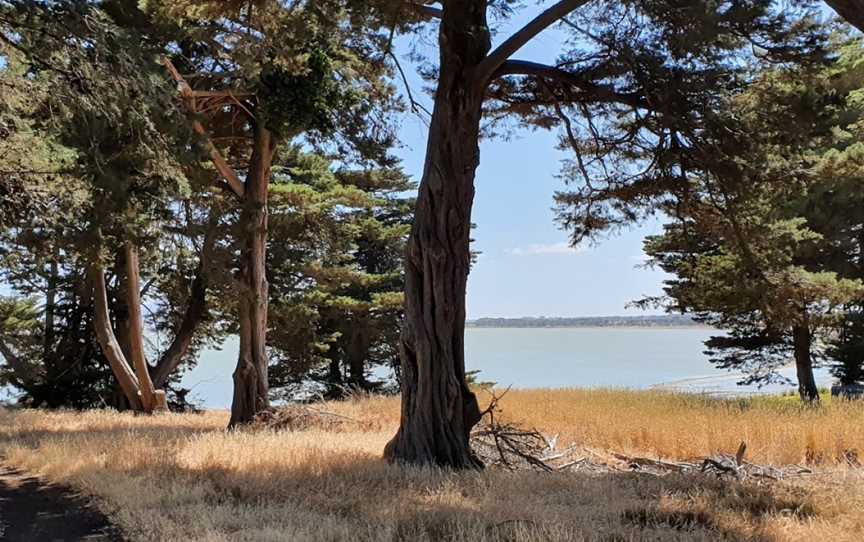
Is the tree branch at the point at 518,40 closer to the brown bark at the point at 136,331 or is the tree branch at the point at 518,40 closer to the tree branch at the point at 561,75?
the tree branch at the point at 561,75

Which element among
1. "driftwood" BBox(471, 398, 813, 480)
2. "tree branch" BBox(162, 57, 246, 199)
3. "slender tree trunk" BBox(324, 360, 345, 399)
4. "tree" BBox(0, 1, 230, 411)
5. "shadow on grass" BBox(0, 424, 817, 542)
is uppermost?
"tree branch" BBox(162, 57, 246, 199)

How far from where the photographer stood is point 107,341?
16016 millimetres

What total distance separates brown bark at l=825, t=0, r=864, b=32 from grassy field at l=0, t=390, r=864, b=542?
310cm

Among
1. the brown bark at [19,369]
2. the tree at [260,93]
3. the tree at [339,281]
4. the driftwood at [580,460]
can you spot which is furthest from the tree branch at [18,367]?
the driftwood at [580,460]

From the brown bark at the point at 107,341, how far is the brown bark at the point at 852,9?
590 inches

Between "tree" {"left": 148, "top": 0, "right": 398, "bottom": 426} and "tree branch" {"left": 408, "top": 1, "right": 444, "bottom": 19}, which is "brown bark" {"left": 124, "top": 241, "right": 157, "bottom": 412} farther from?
"tree branch" {"left": 408, "top": 1, "right": 444, "bottom": 19}

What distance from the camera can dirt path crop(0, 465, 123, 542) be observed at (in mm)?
4809

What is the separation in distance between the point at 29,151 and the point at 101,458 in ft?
14.0

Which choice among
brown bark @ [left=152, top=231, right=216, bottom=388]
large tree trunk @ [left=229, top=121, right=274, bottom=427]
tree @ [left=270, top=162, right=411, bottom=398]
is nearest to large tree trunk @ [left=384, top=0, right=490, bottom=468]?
large tree trunk @ [left=229, top=121, right=274, bottom=427]

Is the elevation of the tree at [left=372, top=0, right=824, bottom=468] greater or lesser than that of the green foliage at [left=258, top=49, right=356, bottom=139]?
lesser

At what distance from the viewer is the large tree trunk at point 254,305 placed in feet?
39.2

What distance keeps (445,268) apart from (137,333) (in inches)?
447

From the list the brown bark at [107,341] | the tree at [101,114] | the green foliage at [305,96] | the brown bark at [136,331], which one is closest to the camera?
the tree at [101,114]

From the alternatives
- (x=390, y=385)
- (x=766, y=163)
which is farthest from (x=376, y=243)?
(x=766, y=163)
